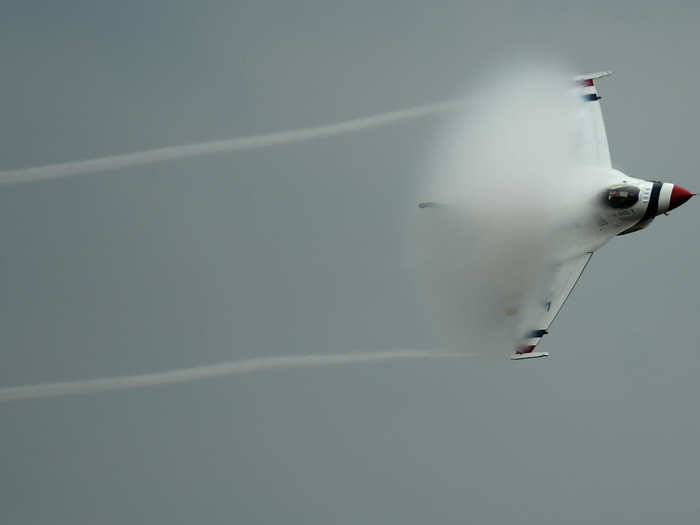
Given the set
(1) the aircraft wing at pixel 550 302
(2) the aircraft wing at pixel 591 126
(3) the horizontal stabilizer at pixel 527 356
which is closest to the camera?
(3) the horizontal stabilizer at pixel 527 356

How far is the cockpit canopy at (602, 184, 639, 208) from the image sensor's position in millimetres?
65562

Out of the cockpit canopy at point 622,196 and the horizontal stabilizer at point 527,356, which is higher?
the cockpit canopy at point 622,196

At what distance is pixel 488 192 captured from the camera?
69.9m

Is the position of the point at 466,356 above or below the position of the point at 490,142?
below

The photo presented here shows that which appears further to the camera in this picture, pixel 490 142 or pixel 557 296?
pixel 490 142

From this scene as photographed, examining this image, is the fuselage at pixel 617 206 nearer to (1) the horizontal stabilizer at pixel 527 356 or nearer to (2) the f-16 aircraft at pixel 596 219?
(2) the f-16 aircraft at pixel 596 219

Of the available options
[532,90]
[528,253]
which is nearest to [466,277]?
[528,253]

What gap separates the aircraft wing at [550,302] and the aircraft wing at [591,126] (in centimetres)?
364

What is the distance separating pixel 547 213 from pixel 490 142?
14.2 feet

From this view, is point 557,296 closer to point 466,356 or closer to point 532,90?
point 466,356

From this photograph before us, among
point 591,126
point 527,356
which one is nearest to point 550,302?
point 527,356

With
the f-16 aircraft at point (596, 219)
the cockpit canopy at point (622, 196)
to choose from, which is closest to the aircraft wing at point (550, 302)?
the f-16 aircraft at point (596, 219)

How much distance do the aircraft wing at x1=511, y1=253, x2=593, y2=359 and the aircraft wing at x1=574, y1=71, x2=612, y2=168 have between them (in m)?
3.64

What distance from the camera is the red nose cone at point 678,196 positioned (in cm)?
6606
